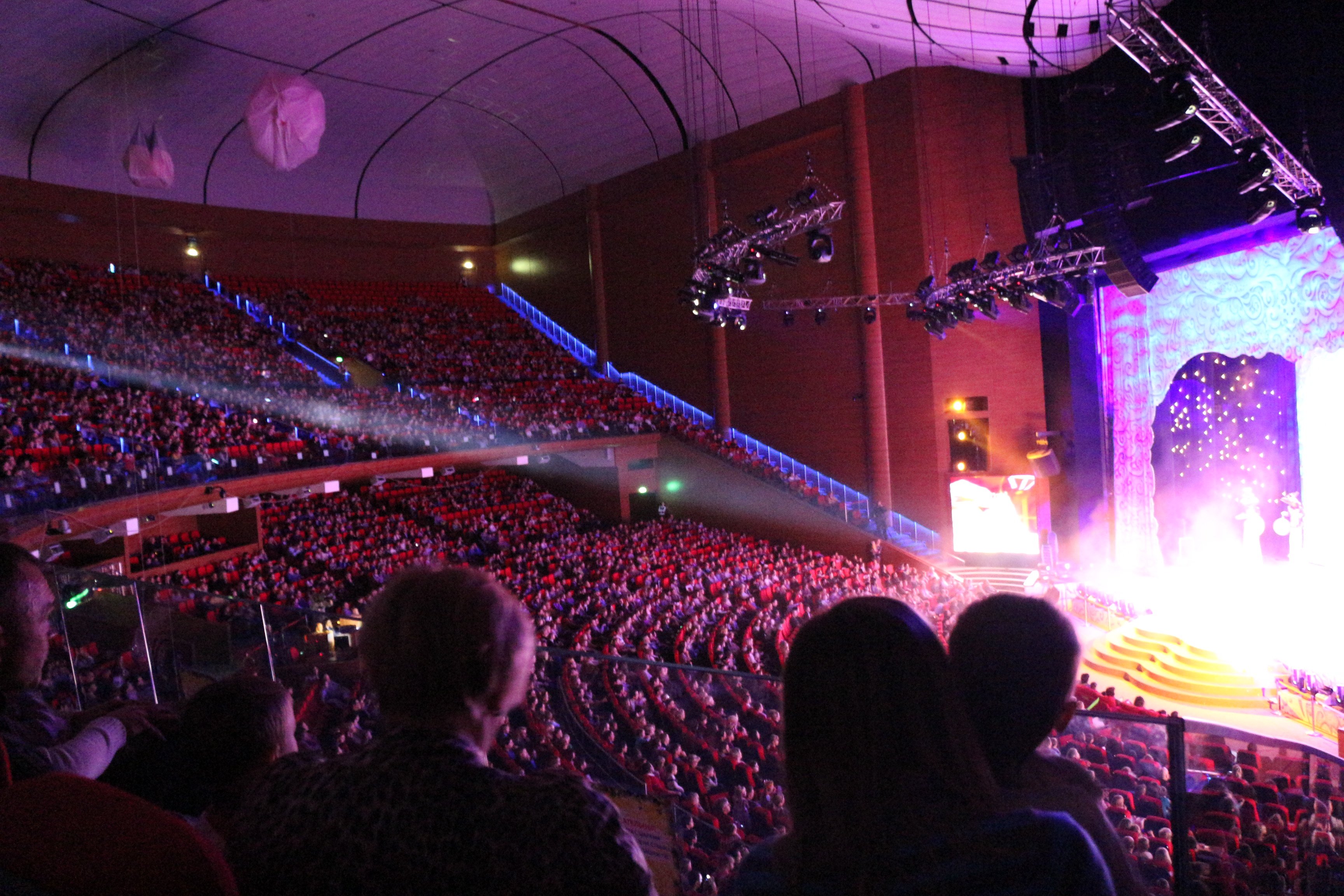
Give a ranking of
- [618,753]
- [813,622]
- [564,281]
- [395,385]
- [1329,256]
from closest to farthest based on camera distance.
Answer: [813,622], [618,753], [1329,256], [395,385], [564,281]

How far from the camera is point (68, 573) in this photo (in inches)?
165

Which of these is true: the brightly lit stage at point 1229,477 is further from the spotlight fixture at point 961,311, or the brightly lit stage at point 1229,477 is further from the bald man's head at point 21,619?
the bald man's head at point 21,619

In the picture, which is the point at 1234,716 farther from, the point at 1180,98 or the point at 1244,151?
the point at 1180,98

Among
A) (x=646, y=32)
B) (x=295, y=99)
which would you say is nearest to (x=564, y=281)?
(x=646, y=32)

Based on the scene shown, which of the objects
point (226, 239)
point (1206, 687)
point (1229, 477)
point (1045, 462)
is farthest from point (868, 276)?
point (226, 239)

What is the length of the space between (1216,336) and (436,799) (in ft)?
52.7

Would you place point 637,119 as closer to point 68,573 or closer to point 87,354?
point 87,354

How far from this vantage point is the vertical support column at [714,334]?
74.6 feet

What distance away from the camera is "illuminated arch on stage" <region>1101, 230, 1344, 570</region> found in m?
12.0

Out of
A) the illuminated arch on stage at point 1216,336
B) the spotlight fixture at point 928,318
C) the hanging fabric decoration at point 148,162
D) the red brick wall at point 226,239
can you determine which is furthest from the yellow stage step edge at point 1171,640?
the red brick wall at point 226,239

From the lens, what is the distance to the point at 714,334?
75.8ft

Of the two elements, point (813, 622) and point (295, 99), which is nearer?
point (813, 622)

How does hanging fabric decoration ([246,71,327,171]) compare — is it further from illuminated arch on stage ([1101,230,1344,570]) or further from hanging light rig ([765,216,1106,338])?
illuminated arch on stage ([1101,230,1344,570])

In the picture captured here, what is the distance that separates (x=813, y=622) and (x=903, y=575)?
55.3 ft
